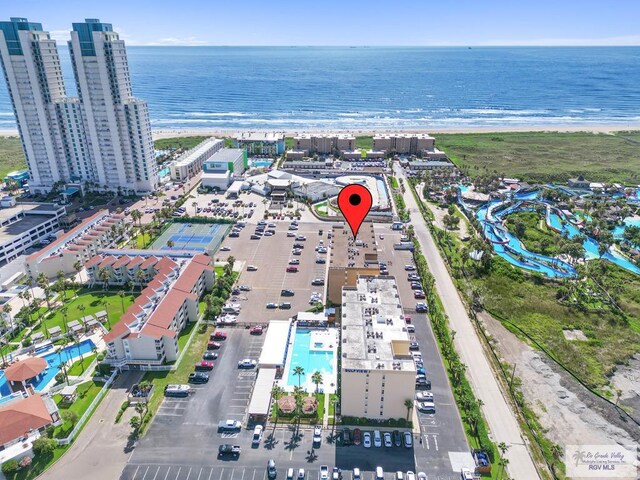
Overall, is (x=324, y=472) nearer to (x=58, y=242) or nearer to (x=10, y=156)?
(x=58, y=242)

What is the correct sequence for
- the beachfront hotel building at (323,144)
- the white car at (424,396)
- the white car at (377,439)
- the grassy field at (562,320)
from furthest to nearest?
the beachfront hotel building at (323,144) < the grassy field at (562,320) < the white car at (424,396) < the white car at (377,439)

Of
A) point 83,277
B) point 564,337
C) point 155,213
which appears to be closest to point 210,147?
point 155,213

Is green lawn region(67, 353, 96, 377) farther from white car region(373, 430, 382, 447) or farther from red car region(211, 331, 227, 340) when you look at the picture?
white car region(373, 430, 382, 447)

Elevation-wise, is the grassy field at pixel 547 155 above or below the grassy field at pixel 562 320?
above

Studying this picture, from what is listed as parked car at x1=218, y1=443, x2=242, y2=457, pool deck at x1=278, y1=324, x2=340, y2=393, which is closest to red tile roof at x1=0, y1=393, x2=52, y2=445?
parked car at x1=218, y1=443, x2=242, y2=457

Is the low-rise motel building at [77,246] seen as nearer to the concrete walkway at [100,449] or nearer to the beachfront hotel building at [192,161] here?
the concrete walkway at [100,449]

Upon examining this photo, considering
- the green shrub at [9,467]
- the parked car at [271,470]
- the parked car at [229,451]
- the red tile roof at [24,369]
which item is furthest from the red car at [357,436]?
the red tile roof at [24,369]

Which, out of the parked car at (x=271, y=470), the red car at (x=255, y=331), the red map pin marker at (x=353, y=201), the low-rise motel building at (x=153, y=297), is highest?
the red map pin marker at (x=353, y=201)
